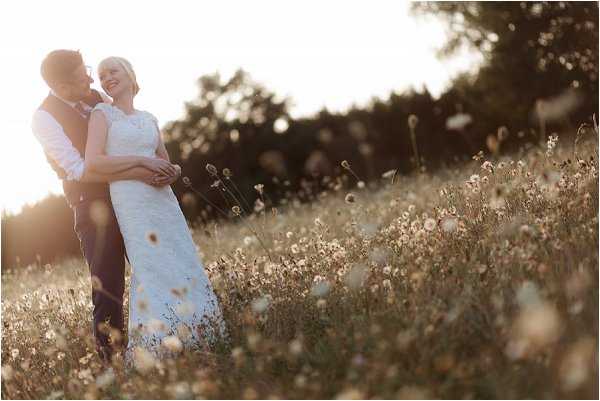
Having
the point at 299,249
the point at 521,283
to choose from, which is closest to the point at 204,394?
the point at 521,283

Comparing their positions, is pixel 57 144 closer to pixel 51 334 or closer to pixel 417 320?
pixel 51 334

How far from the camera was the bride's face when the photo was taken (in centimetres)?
494

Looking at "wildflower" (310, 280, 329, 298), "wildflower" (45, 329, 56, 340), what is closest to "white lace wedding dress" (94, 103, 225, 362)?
"wildflower" (310, 280, 329, 298)

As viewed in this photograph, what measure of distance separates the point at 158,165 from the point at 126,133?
0.33 meters

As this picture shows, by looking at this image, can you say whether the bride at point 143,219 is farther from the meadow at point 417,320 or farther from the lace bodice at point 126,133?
the meadow at point 417,320

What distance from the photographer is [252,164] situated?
20875mm

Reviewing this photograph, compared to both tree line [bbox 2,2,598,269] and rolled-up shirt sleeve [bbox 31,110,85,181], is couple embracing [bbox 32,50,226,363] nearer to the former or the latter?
rolled-up shirt sleeve [bbox 31,110,85,181]

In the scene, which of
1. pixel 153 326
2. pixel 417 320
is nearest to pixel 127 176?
pixel 153 326

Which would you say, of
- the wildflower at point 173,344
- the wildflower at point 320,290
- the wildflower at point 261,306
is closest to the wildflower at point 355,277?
A: the wildflower at point 320,290

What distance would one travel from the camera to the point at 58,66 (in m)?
5.07

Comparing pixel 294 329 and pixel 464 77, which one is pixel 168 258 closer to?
pixel 294 329

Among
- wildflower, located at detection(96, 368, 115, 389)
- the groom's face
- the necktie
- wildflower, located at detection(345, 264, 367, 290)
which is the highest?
the groom's face

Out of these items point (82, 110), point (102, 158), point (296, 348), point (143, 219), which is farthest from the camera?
point (82, 110)

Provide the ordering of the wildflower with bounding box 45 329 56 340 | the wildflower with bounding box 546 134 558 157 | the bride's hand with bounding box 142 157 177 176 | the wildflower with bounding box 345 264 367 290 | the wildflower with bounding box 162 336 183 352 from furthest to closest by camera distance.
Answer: the wildflower with bounding box 45 329 56 340 → the wildflower with bounding box 546 134 558 157 → the bride's hand with bounding box 142 157 177 176 → the wildflower with bounding box 345 264 367 290 → the wildflower with bounding box 162 336 183 352
